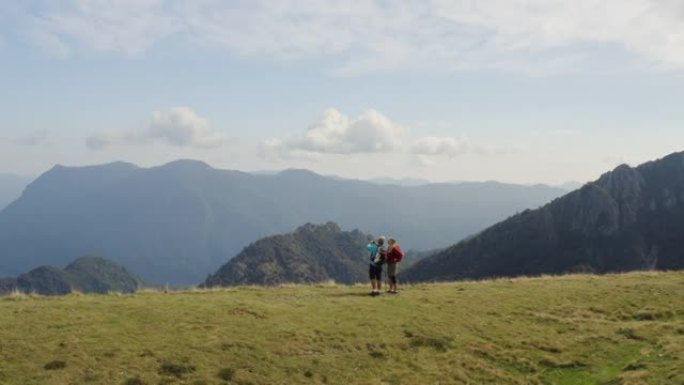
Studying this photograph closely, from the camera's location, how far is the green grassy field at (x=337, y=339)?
21.3 metres

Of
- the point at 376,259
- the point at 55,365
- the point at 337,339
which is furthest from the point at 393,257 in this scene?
the point at 55,365

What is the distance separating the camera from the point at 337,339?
25094 millimetres

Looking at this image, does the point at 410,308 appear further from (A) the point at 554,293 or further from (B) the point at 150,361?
(B) the point at 150,361

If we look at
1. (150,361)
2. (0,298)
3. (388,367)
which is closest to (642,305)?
(388,367)

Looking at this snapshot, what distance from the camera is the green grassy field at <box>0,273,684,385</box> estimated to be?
2133cm

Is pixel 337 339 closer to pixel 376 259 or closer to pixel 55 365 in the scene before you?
pixel 376 259

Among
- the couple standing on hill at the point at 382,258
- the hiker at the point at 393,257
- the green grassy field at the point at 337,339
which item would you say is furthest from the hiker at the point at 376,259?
the green grassy field at the point at 337,339

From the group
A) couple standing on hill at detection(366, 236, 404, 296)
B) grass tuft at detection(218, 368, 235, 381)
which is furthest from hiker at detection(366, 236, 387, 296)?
grass tuft at detection(218, 368, 235, 381)

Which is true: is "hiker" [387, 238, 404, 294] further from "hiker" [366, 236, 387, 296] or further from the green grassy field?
the green grassy field

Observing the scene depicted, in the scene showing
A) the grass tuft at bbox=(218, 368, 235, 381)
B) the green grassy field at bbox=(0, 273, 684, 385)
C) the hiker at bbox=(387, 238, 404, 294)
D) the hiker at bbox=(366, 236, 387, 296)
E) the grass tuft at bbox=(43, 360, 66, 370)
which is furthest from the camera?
the hiker at bbox=(387, 238, 404, 294)

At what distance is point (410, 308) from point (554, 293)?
420 inches

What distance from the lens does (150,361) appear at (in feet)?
70.2

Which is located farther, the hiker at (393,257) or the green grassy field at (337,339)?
the hiker at (393,257)

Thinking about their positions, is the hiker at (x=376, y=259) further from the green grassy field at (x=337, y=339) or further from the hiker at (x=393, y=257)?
the green grassy field at (x=337, y=339)
